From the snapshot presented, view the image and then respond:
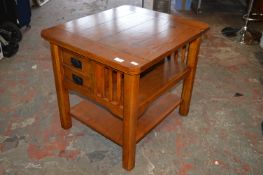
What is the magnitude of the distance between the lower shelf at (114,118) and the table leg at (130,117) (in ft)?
0.25

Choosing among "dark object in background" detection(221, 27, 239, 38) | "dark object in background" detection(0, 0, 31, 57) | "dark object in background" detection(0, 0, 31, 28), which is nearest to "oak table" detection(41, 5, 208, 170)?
"dark object in background" detection(0, 0, 31, 57)

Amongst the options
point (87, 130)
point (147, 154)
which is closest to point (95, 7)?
point (87, 130)

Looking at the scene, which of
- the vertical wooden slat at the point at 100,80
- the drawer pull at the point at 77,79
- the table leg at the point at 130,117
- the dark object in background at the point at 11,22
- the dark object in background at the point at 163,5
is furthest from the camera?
the dark object in background at the point at 163,5

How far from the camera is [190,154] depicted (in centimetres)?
172

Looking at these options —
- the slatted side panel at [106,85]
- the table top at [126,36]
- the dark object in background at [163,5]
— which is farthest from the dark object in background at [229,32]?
the slatted side panel at [106,85]

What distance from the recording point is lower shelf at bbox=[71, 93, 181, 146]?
164cm

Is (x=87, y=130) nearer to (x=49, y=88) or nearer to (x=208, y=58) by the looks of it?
(x=49, y=88)

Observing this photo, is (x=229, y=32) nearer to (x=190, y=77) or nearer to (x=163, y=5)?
(x=163, y=5)

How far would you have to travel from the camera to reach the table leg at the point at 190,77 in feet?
5.64

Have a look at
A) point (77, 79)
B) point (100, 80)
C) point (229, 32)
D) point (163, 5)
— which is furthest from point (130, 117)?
point (163, 5)

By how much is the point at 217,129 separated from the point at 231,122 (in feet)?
0.46

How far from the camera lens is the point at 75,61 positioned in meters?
1.49

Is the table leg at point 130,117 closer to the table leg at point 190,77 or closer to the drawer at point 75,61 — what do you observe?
the drawer at point 75,61

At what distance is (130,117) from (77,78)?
382 mm
